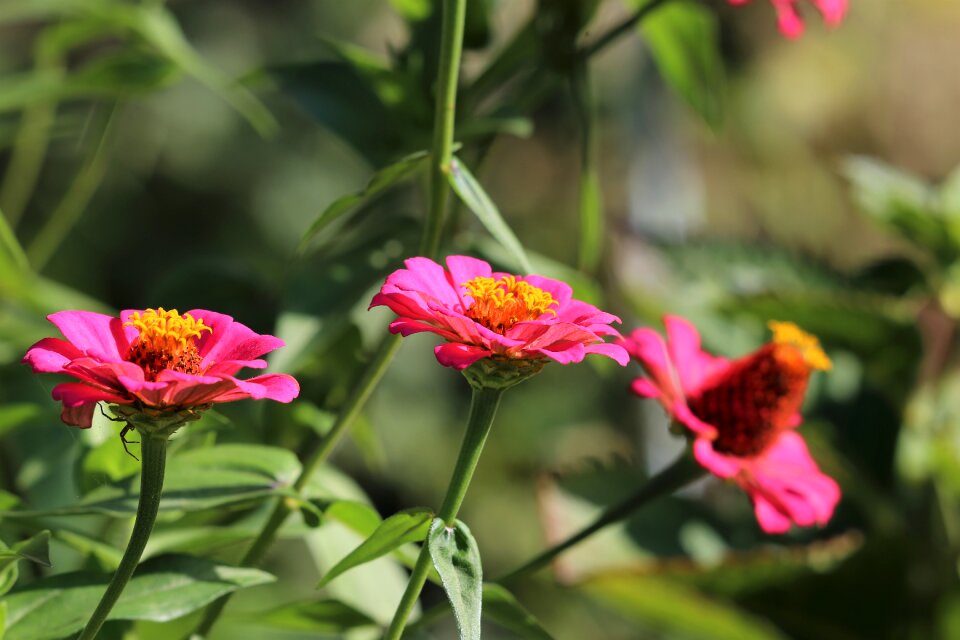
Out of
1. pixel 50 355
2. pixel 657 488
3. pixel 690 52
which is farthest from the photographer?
pixel 690 52

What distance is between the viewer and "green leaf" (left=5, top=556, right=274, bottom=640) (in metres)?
0.25

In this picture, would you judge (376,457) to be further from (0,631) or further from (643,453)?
(643,453)

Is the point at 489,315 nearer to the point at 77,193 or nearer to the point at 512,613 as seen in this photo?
the point at 512,613

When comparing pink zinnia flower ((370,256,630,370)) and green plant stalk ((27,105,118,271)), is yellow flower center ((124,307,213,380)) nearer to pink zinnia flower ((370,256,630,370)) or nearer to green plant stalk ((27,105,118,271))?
pink zinnia flower ((370,256,630,370))

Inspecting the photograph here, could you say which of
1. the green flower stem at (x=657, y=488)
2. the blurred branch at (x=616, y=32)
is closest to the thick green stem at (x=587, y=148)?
the blurred branch at (x=616, y=32)

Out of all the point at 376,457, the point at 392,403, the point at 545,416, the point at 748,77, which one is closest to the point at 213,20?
the point at 392,403

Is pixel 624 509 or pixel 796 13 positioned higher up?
pixel 796 13

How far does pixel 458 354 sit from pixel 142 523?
7 centimetres

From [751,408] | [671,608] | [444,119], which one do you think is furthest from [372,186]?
[671,608]

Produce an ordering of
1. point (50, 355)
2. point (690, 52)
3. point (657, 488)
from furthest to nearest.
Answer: point (690, 52)
point (657, 488)
point (50, 355)

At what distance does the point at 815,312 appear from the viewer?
483mm

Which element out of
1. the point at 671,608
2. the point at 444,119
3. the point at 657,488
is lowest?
the point at 671,608

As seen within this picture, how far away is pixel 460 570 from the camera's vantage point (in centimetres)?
23

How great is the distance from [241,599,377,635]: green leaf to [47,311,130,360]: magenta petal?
9 cm
